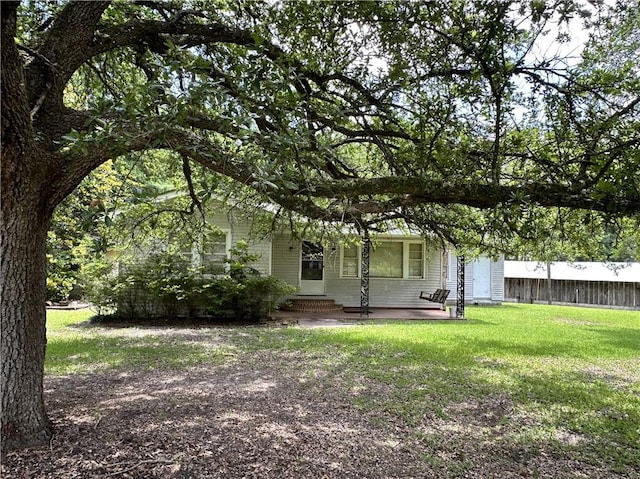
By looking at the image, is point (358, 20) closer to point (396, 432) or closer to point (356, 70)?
point (356, 70)

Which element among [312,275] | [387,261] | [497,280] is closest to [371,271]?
[387,261]

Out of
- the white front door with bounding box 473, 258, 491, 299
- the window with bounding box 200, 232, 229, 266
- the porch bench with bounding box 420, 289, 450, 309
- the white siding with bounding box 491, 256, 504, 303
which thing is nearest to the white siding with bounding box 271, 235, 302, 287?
the window with bounding box 200, 232, 229, 266

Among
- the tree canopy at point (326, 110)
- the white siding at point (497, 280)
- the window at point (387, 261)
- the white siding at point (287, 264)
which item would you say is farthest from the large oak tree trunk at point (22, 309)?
the white siding at point (497, 280)

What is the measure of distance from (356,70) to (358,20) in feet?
2.84

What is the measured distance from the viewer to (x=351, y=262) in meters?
16.8

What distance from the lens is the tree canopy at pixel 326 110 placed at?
323cm

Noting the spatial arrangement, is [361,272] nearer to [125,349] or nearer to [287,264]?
[287,264]

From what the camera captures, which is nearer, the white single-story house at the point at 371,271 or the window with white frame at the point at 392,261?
the white single-story house at the point at 371,271

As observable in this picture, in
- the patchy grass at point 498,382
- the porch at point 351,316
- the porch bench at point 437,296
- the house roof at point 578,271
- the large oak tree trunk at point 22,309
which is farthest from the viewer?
the house roof at point 578,271

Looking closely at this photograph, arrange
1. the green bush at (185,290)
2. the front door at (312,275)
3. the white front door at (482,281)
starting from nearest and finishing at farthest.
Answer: the green bush at (185,290) < the front door at (312,275) < the white front door at (482,281)

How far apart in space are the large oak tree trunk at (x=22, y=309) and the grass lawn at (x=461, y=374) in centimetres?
300

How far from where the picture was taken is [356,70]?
544 cm

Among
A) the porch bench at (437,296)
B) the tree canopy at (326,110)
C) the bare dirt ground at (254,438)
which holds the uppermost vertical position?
the tree canopy at (326,110)

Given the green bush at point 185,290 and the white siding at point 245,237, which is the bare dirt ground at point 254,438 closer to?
the green bush at point 185,290
